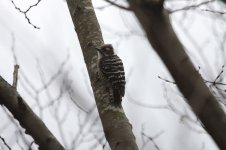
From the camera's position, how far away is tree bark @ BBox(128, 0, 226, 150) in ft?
4.08

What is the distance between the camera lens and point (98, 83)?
10.9ft

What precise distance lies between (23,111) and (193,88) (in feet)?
5.00

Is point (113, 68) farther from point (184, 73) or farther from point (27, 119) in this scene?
point (184, 73)

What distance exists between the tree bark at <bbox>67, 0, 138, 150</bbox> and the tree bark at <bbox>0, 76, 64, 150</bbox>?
15.4 inches

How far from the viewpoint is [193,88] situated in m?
1.28

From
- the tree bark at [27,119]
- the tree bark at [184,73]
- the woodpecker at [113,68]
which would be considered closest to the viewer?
the tree bark at [184,73]

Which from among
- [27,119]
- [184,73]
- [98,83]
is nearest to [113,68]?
[98,83]

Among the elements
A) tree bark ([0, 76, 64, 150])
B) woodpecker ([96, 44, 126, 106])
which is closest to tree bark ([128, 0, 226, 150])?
tree bark ([0, 76, 64, 150])

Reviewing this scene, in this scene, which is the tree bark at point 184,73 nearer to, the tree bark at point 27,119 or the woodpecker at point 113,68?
the tree bark at point 27,119

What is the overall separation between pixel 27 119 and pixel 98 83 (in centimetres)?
91

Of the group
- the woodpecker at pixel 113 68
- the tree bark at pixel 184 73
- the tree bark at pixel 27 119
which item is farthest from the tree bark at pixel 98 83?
the tree bark at pixel 184 73

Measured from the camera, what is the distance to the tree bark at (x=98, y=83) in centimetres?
254

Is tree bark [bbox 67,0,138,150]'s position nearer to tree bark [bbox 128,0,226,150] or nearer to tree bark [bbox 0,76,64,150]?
tree bark [bbox 0,76,64,150]

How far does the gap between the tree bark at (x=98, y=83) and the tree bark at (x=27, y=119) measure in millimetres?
392
